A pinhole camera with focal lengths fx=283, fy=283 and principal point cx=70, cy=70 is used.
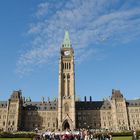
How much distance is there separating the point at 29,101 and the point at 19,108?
15996 millimetres

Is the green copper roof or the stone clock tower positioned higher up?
the green copper roof

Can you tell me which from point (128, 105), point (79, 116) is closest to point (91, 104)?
point (79, 116)

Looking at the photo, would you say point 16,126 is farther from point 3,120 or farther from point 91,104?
point 91,104

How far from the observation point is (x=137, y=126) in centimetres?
14200

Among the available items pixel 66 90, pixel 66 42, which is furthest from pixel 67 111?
pixel 66 42

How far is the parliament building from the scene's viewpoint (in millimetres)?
135375

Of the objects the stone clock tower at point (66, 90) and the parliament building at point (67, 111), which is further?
the parliament building at point (67, 111)

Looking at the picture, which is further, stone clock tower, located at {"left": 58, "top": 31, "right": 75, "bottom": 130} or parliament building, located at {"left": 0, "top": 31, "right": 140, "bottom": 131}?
parliament building, located at {"left": 0, "top": 31, "right": 140, "bottom": 131}

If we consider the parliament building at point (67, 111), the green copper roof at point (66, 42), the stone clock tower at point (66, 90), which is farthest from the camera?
the green copper roof at point (66, 42)

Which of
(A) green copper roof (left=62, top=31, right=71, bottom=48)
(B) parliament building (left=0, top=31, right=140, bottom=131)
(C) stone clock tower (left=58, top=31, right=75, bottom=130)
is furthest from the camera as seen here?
(A) green copper roof (left=62, top=31, right=71, bottom=48)

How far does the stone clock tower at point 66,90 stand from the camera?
431ft

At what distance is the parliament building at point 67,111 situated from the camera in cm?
13538

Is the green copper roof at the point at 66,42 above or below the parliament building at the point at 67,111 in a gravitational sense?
above

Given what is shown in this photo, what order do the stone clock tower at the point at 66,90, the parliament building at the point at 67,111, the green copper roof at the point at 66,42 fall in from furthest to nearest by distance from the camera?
the green copper roof at the point at 66,42 → the parliament building at the point at 67,111 → the stone clock tower at the point at 66,90
